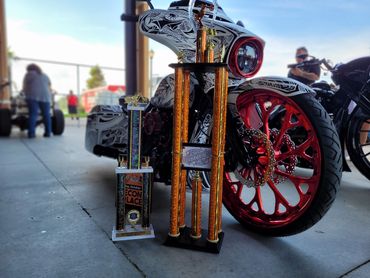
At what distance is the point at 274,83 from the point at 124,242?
0.98 metres

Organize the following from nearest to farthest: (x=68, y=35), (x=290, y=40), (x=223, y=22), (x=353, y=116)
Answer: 1. (x=223, y=22)
2. (x=353, y=116)
3. (x=290, y=40)
4. (x=68, y=35)

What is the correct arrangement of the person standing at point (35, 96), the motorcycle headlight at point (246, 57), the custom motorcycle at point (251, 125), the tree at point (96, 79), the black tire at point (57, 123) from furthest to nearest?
the tree at point (96, 79) < the black tire at point (57, 123) < the person standing at point (35, 96) < the motorcycle headlight at point (246, 57) < the custom motorcycle at point (251, 125)

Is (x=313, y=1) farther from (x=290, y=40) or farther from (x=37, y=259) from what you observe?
(x=37, y=259)

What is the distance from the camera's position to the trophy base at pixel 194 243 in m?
1.29

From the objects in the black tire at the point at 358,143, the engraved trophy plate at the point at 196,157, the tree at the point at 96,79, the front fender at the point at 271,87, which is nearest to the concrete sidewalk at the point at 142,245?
the black tire at the point at 358,143

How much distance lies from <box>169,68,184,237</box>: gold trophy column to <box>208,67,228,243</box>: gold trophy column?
0.49 ft

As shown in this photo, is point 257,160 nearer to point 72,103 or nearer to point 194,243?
point 194,243

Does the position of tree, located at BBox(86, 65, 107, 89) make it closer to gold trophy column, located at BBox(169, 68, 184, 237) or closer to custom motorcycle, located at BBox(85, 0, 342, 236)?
custom motorcycle, located at BBox(85, 0, 342, 236)

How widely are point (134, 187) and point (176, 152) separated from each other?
0.32m

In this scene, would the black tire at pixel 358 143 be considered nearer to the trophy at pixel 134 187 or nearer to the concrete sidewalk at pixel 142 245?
the concrete sidewalk at pixel 142 245

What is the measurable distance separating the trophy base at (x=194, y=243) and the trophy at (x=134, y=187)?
132mm

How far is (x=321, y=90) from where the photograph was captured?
2.53 metres

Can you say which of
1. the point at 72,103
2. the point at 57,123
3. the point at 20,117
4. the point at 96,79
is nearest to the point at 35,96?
the point at 57,123

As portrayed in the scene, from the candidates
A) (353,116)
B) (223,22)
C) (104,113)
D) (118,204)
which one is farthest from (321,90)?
(118,204)
